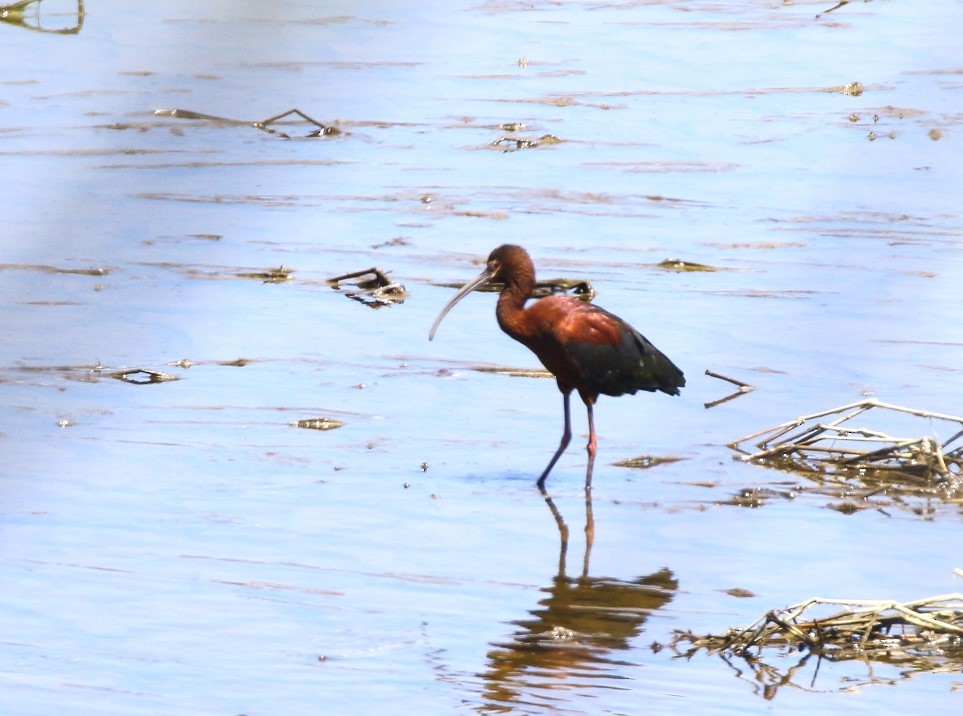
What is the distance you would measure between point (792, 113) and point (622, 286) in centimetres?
520

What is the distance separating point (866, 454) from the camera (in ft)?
24.5

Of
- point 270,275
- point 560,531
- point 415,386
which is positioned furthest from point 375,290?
point 560,531

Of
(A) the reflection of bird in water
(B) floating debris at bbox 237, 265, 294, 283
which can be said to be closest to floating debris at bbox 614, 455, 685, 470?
(A) the reflection of bird in water

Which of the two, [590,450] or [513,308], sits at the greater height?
[513,308]

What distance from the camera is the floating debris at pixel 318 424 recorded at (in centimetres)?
799

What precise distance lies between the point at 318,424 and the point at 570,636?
2.75 m

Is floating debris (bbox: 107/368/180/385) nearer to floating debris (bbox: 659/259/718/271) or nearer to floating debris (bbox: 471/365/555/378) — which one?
floating debris (bbox: 471/365/555/378)

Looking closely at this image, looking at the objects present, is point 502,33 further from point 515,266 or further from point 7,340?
point 7,340

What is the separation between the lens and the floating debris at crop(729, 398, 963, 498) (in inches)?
285

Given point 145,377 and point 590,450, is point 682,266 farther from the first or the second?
point 145,377

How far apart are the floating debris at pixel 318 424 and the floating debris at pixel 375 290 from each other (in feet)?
6.64

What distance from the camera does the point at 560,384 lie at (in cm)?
782

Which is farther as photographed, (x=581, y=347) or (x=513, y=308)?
(x=513, y=308)

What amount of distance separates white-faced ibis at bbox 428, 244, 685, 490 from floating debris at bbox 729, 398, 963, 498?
0.52 meters
